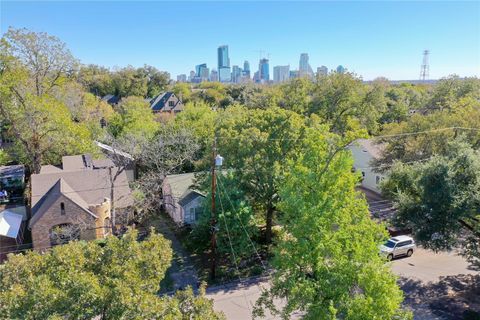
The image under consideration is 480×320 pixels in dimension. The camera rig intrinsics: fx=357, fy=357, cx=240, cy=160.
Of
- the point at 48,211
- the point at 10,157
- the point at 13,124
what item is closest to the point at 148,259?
the point at 48,211

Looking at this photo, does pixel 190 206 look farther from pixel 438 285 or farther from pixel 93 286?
pixel 93 286

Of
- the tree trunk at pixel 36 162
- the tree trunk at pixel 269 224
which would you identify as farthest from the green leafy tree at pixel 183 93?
the tree trunk at pixel 269 224

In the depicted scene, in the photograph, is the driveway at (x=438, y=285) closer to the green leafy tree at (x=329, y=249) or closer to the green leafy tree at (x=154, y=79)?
the green leafy tree at (x=329, y=249)

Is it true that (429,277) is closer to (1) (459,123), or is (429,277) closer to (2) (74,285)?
(1) (459,123)

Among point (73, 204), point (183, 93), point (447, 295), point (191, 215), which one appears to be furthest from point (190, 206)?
point (183, 93)

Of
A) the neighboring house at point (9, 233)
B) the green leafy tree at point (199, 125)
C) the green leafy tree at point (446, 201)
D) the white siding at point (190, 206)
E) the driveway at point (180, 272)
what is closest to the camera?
the green leafy tree at point (446, 201)

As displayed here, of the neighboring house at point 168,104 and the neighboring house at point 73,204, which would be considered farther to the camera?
the neighboring house at point 168,104
